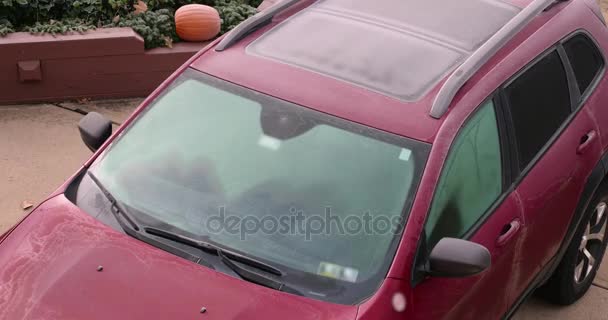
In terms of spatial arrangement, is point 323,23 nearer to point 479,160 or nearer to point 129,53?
point 479,160

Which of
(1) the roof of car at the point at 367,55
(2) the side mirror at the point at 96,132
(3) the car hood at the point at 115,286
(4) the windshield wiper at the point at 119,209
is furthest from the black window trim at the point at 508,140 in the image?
(2) the side mirror at the point at 96,132

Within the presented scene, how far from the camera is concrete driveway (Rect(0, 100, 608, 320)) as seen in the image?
6.21 meters

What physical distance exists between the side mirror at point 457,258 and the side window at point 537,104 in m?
0.94

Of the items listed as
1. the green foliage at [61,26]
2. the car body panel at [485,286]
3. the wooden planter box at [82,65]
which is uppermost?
the car body panel at [485,286]

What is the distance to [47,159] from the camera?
7.47m

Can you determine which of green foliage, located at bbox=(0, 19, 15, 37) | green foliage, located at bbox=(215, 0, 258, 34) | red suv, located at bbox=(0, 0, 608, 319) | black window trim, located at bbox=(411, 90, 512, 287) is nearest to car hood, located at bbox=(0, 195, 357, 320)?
red suv, located at bbox=(0, 0, 608, 319)

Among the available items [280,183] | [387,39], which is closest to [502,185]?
[387,39]

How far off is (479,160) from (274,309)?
1302 mm

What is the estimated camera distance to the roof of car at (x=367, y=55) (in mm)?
4484

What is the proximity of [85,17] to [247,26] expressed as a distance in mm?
3801

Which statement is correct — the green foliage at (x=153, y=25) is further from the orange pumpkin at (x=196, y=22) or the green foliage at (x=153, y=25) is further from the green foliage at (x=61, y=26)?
the green foliage at (x=61, y=26)

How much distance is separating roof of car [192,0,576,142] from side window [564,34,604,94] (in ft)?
1.31

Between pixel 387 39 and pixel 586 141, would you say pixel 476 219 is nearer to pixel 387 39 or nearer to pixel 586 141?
pixel 387 39

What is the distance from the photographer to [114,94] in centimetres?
841
